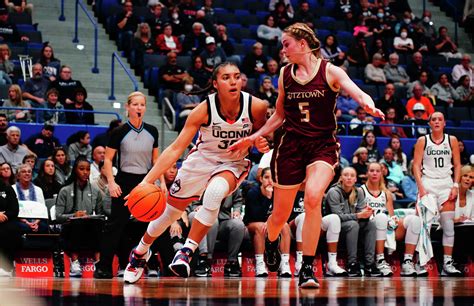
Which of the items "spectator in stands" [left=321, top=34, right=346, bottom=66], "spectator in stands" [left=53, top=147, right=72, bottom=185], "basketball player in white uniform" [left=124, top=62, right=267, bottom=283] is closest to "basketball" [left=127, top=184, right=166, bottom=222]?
"basketball player in white uniform" [left=124, top=62, right=267, bottom=283]

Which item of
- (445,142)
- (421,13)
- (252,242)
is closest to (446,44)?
(421,13)

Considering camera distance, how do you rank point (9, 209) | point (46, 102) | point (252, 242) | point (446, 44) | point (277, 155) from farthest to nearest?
point (446, 44)
point (46, 102)
point (252, 242)
point (9, 209)
point (277, 155)

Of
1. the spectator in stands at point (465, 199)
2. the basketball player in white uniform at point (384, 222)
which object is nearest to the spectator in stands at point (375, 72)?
the spectator in stands at point (465, 199)

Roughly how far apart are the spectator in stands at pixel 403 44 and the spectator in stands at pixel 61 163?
9.27 meters

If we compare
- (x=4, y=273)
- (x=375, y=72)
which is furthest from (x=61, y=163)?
(x=375, y=72)

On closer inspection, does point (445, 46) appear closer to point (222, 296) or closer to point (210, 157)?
point (210, 157)

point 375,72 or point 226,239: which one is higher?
point 375,72

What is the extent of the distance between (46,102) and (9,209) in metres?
3.92

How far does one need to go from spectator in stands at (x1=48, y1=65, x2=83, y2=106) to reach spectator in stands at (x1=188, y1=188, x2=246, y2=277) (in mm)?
3701

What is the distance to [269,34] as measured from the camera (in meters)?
17.5

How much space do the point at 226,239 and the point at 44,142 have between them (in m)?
3.14

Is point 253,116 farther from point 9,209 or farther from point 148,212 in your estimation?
point 9,209

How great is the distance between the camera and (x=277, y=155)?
6867mm

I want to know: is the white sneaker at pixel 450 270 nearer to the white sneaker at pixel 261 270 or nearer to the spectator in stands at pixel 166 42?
the white sneaker at pixel 261 270
